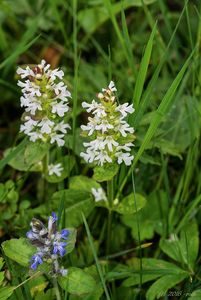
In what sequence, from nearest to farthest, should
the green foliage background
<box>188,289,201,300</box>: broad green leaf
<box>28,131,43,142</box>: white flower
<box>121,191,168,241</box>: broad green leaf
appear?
1. <box>188,289,201,300</box>: broad green leaf
2. the green foliage background
3. <box>28,131,43,142</box>: white flower
4. <box>121,191,168,241</box>: broad green leaf

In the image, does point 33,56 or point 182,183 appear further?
point 33,56

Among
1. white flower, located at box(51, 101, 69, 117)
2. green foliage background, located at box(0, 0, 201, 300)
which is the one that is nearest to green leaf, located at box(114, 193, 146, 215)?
green foliage background, located at box(0, 0, 201, 300)

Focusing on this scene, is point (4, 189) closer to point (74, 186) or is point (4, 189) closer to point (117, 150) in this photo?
point (74, 186)

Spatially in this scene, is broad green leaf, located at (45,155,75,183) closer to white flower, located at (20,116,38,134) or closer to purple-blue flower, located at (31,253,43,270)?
white flower, located at (20,116,38,134)

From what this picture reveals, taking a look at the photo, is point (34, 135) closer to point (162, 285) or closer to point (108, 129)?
point (108, 129)

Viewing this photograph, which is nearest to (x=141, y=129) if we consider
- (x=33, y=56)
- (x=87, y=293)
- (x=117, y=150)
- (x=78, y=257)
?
(x=117, y=150)

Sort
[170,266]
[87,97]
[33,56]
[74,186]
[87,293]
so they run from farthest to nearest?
1. [33,56]
2. [87,97]
3. [74,186]
4. [170,266]
5. [87,293]

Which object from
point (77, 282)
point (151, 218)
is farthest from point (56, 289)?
point (151, 218)
